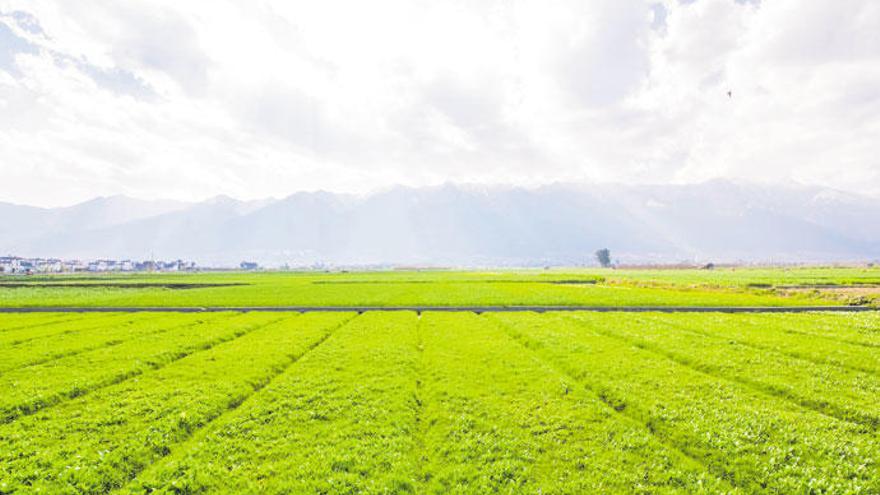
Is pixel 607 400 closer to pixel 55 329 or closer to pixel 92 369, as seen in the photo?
pixel 92 369

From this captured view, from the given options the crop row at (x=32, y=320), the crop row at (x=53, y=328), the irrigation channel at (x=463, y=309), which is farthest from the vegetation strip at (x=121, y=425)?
the crop row at (x=32, y=320)

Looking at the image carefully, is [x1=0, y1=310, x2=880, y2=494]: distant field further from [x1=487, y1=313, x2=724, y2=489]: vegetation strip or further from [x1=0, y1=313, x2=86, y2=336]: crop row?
[x1=0, y1=313, x2=86, y2=336]: crop row

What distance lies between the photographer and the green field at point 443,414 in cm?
1123

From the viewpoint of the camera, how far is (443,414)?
15438 millimetres

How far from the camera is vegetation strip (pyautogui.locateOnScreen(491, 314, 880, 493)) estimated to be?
11.1 metres

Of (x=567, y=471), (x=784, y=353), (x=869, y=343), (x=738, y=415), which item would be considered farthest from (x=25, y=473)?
(x=869, y=343)

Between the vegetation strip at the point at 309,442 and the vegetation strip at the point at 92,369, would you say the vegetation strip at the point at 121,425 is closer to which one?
the vegetation strip at the point at 309,442

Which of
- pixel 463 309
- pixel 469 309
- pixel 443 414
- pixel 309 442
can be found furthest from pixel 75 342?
pixel 469 309

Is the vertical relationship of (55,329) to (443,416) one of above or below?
above

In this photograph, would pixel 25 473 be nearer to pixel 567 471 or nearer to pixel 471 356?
pixel 567 471

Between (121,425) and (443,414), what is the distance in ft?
40.1

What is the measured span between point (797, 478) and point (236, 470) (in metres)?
16.2

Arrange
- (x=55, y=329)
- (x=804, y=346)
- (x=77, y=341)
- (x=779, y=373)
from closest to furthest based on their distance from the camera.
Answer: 1. (x=779, y=373)
2. (x=804, y=346)
3. (x=77, y=341)
4. (x=55, y=329)

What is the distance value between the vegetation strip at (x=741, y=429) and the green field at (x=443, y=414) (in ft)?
0.25
